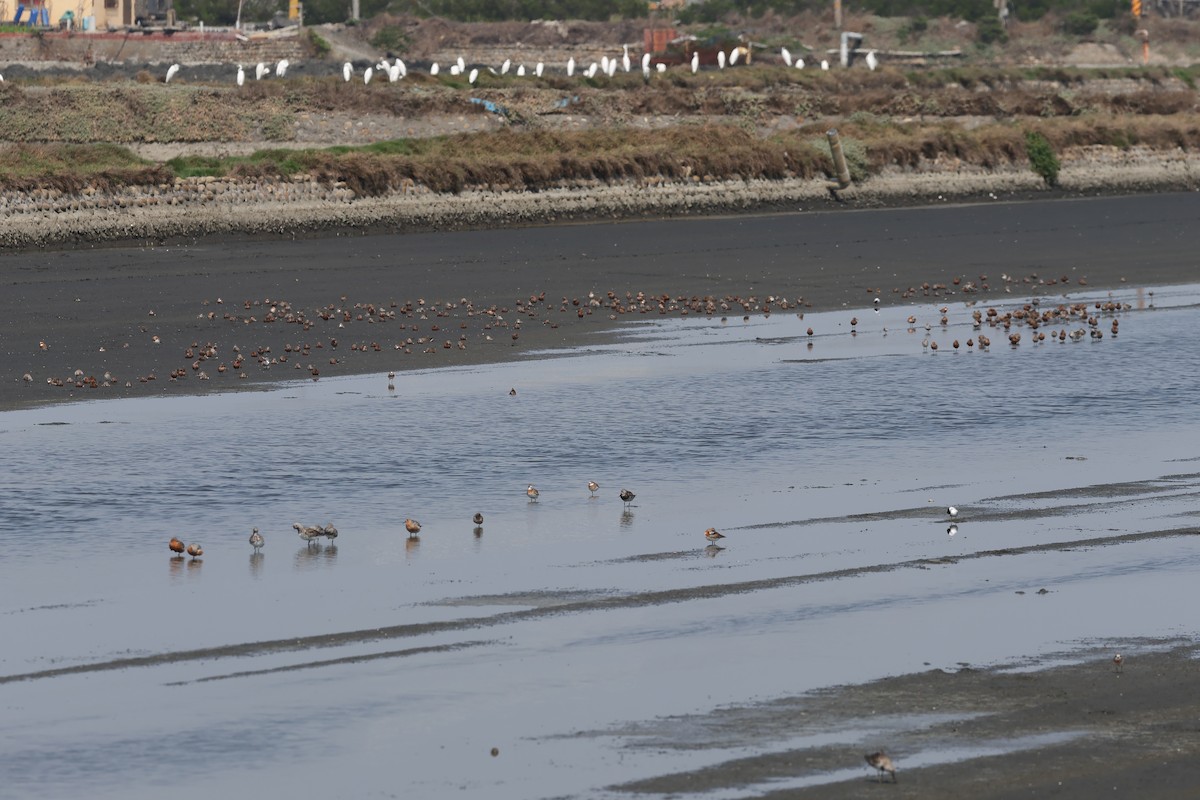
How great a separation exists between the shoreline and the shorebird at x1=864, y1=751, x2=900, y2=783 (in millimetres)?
32163

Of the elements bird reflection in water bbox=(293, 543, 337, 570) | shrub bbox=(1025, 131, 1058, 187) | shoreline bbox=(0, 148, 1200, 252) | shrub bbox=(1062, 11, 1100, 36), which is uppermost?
shrub bbox=(1062, 11, 1100, 36)

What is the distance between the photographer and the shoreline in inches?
1531

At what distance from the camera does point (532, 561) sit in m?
12.6

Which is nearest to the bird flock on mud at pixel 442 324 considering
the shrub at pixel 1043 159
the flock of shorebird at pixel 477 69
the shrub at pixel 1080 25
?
the shrub at pixel 1043 159

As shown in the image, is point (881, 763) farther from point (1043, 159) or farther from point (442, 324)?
point (1043, 159)

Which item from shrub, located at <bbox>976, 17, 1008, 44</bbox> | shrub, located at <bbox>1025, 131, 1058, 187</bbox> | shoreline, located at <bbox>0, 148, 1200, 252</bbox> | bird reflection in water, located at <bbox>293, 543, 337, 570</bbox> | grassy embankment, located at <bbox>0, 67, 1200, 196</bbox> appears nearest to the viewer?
bird reflection in water, located at <bbox>293, 543, 337, 570</bbox>

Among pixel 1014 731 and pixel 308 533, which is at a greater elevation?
pixel 1014 731

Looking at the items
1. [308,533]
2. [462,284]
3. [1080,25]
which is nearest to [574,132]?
[462,284]

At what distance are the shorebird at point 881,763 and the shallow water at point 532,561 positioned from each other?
0.62 m

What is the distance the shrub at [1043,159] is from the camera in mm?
57719

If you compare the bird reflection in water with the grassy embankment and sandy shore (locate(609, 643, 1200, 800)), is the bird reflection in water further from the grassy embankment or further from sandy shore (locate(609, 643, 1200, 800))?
the grassy embankment

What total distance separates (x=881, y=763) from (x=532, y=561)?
15.8 feet

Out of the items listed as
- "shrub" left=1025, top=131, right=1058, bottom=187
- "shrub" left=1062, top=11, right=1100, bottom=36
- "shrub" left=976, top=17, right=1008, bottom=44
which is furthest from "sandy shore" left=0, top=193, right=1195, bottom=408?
"shrub" left=1062, top=11, right=1100, bottom=36

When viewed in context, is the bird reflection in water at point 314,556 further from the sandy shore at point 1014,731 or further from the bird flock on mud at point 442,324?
the bird flock on mud at point 442,324
